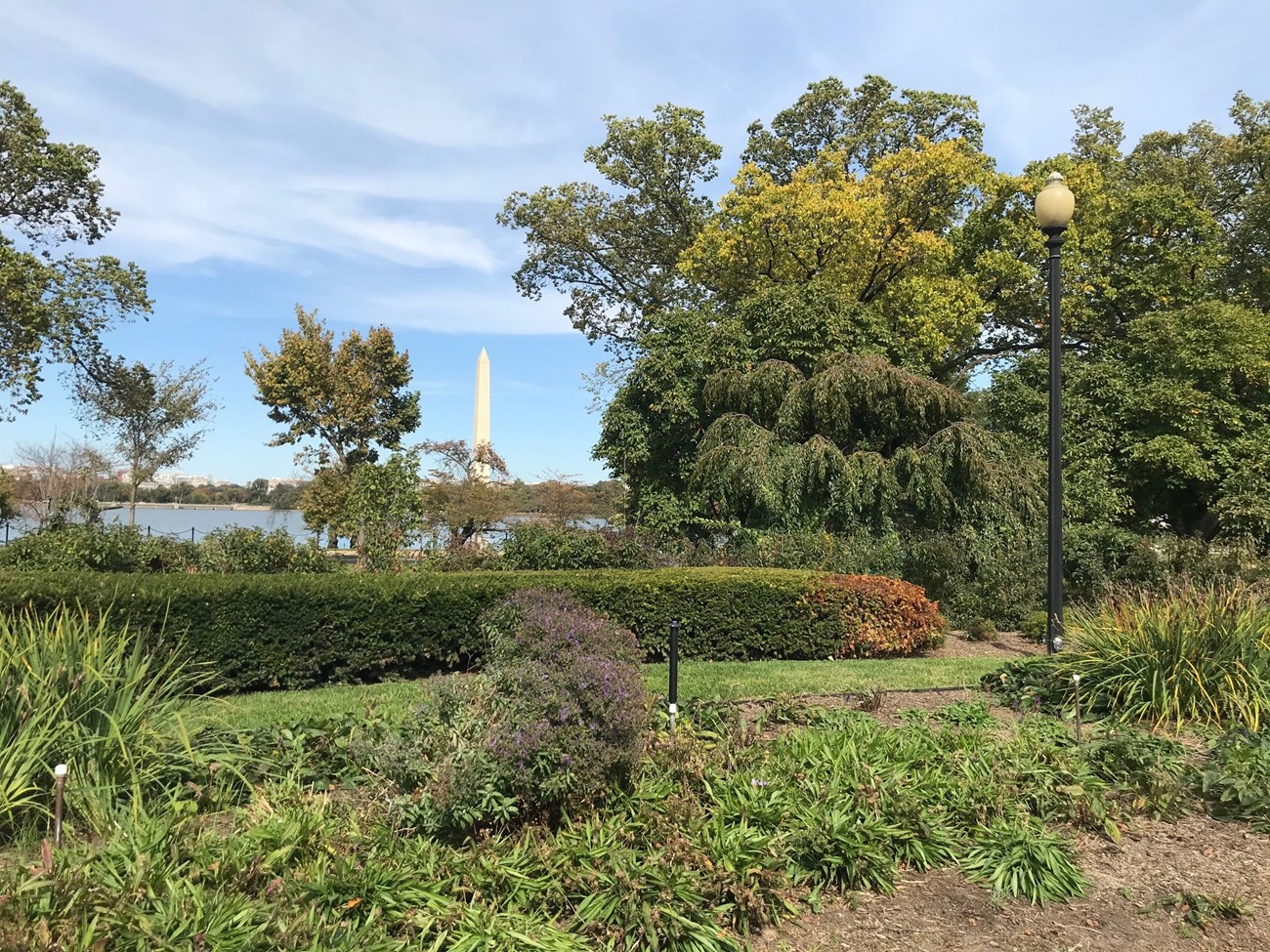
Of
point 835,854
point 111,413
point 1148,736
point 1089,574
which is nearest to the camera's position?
point 835,854

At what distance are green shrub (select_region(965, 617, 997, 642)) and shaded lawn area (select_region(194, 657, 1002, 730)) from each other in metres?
1.85

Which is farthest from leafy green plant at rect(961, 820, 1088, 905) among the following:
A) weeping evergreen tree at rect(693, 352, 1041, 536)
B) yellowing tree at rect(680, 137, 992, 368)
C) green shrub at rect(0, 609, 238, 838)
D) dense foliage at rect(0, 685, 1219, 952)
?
yellowing tree at rect(680, 137, 992, 368)

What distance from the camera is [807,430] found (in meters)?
14.9

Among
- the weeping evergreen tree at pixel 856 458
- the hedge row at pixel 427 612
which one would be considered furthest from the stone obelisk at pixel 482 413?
the hedge row at pixel 427 612

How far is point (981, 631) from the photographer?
35.8 ft

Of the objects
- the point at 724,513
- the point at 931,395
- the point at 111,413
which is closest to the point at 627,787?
the point at 724,513

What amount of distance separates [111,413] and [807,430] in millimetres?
22253

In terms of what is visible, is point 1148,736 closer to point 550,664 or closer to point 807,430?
point 550,664

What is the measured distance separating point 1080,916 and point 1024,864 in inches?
11.1

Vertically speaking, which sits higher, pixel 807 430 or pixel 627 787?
pixel 807 430

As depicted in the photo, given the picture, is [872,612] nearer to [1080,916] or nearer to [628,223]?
[1080,916]

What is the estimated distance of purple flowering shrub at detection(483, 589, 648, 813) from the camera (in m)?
3.46

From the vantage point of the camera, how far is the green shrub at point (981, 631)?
35.8 ft

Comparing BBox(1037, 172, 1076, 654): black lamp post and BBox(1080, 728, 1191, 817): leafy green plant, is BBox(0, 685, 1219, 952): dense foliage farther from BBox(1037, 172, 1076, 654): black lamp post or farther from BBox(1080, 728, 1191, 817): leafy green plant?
BBox(1037, 172, 1076, 654): black lamp post
